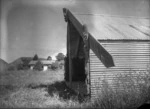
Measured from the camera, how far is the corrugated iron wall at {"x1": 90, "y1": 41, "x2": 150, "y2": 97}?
432 inches

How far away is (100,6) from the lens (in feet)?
32.2

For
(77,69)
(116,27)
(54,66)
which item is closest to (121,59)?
(116,27)

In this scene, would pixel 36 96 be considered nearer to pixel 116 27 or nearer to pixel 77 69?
pixel 116 27

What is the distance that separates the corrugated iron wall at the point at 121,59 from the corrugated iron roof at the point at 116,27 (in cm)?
40

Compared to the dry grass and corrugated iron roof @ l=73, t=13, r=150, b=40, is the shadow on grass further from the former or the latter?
corrugated iron roof @ l=73, t=13, r=150, b=40

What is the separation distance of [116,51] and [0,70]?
57.6ft

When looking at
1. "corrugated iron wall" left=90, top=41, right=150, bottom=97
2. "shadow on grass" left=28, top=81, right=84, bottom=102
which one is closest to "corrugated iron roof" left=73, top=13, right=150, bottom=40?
"corrugated iron wall" left=90, top=41, right=150, bottom=97

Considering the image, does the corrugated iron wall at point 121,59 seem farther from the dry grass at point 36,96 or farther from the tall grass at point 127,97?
the tall grass at point 127,97

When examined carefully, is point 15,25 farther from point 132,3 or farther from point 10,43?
point 132,3

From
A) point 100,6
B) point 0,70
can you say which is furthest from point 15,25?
point 0,70

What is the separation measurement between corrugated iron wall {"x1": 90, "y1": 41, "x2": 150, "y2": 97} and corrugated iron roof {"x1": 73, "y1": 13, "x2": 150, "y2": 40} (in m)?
0.40

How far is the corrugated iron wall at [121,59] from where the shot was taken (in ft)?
36.0

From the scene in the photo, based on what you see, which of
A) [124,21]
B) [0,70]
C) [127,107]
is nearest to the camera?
[127,107]

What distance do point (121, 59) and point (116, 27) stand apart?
2.69m
